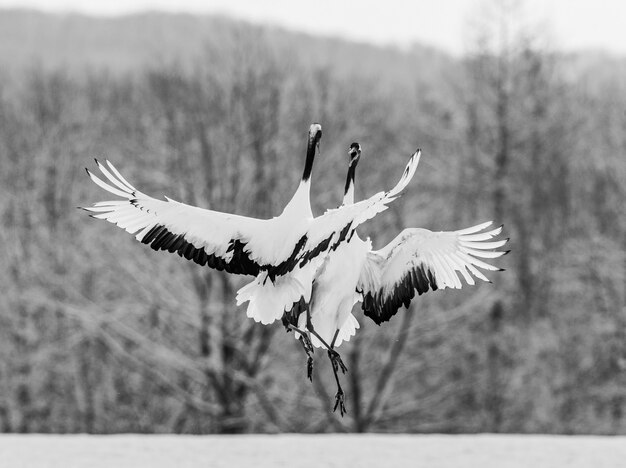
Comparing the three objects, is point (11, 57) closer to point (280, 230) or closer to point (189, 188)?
point (189, 188)

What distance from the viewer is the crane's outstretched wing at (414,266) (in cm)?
534

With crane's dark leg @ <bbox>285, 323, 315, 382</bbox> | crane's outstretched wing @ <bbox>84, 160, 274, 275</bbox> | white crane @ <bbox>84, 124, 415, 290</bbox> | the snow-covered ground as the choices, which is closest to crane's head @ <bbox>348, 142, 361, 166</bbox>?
white crane @ <bbox>84, 124, 415, 290</bbox>

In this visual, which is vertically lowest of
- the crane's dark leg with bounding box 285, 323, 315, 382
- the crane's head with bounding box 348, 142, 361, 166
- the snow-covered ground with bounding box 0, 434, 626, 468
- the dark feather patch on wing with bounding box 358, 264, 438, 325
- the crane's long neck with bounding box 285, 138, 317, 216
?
the snow-covered ground with bounding box 0, 434, 626, 468

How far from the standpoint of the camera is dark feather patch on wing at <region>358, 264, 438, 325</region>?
5.38m

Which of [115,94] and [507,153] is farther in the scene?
[115,94]

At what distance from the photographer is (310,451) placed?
33.6ft

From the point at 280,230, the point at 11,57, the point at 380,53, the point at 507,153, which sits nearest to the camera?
the point at 280,230

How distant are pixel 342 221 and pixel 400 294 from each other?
993mm

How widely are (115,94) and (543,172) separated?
1753 cm

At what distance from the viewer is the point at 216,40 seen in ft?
73.4

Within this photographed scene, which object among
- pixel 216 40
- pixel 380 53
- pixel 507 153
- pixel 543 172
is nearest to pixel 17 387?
pixel 216 40

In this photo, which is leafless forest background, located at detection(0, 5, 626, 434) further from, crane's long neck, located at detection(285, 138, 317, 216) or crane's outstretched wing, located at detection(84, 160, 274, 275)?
crane's long neck, located at detection(285, 138, 317, 216)

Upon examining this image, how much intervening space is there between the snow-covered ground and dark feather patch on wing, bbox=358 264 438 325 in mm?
4159

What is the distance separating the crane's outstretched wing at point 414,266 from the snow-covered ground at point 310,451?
13.9 ft
